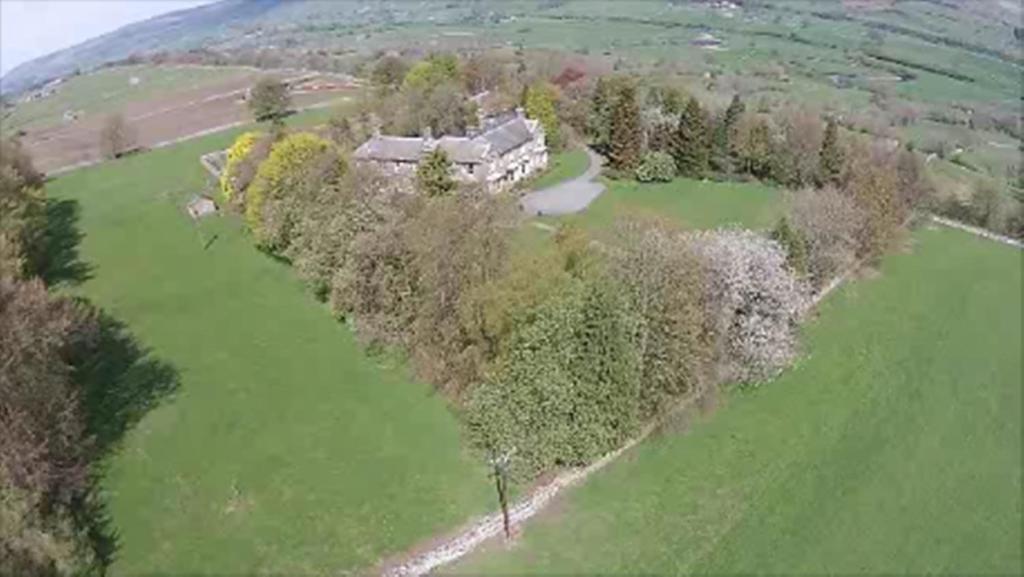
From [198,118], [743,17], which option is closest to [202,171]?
[198,118]

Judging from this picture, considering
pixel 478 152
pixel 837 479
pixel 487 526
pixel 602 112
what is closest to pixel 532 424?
pixel 487 526

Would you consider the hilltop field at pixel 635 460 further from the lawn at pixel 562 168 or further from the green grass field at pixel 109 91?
the green grass field at pixel 109 91

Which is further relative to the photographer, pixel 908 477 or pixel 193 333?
pixel 193 333

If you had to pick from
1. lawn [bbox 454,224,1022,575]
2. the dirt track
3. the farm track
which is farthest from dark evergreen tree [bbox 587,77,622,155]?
the farm track

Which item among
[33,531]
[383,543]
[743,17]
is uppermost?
[33,531]

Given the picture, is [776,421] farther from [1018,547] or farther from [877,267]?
[877,267]

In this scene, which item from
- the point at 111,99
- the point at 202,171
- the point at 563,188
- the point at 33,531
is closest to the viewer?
the point at 33,531

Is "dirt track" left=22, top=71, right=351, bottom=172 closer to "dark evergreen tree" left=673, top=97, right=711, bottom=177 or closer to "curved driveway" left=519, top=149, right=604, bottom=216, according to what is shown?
"curved driveway" left=519, top=149, right=604, bottom=216
